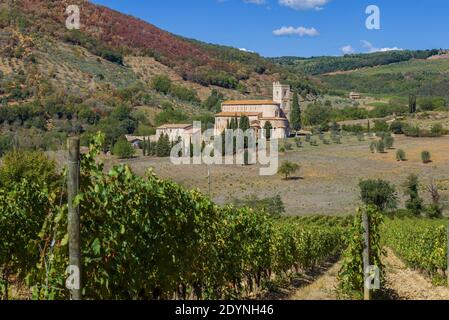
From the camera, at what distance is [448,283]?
14312mm

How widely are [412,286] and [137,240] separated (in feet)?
36.7

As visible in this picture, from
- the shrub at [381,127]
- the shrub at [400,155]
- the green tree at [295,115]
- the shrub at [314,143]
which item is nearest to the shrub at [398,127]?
the shrub at [381,127]

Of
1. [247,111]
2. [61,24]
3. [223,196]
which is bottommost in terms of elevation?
[223,196]

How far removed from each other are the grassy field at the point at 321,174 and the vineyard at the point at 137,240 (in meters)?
33.8

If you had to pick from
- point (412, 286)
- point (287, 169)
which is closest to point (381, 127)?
point (287, 169)

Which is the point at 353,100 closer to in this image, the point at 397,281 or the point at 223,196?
the point at 223,196

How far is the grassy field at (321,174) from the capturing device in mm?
52281

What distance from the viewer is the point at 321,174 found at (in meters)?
64.3

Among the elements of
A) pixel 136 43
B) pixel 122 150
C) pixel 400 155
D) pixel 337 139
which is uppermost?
pixel 136 43

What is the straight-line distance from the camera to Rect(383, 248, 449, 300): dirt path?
43.1 ft

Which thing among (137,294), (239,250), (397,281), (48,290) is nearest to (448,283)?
(397,281)

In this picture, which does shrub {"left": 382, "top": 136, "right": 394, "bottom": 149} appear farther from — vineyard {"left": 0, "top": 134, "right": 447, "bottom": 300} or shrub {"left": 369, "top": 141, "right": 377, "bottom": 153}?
vineyard {"left": 0, "top": 134, "right": 447, "bottom": 300}

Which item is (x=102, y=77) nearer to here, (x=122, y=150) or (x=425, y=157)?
(x=122, y=150)

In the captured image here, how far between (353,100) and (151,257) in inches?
5971
